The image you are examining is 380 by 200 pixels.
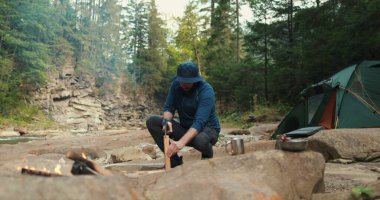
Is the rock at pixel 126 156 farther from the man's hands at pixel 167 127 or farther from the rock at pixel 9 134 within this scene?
the rock at pixel 9 134

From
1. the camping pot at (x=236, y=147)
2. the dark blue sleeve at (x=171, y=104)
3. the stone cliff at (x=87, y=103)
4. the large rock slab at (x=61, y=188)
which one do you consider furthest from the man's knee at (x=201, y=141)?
the stone cliff at (x=87, y=103)

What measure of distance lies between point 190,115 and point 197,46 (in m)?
29.8

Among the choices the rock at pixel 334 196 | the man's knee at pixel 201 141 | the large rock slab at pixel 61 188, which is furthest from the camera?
the man's knee at pixel 201 141

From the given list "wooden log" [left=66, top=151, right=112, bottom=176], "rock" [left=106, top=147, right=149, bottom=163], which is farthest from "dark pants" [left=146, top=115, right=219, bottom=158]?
"rock" [left=106, top=147, right=149, bottom=163]

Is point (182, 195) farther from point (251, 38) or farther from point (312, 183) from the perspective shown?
point (251, 38)

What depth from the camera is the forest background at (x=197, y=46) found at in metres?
12.2

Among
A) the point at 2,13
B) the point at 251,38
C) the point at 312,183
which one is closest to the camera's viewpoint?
the point at 312,183

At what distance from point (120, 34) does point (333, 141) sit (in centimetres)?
4774

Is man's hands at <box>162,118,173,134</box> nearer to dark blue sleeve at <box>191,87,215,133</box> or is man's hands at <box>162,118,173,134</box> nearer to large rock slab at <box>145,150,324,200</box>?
dark blue sleeve at <box>191,87,215,133</box>

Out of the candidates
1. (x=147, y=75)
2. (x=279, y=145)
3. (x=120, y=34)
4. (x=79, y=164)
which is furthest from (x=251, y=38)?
(x=120, y=34)

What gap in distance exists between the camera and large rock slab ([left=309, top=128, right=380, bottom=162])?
5.39 metres

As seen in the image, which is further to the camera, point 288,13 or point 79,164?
point 288,13

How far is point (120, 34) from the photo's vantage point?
50.5 metres

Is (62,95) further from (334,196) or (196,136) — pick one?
(334,196)
